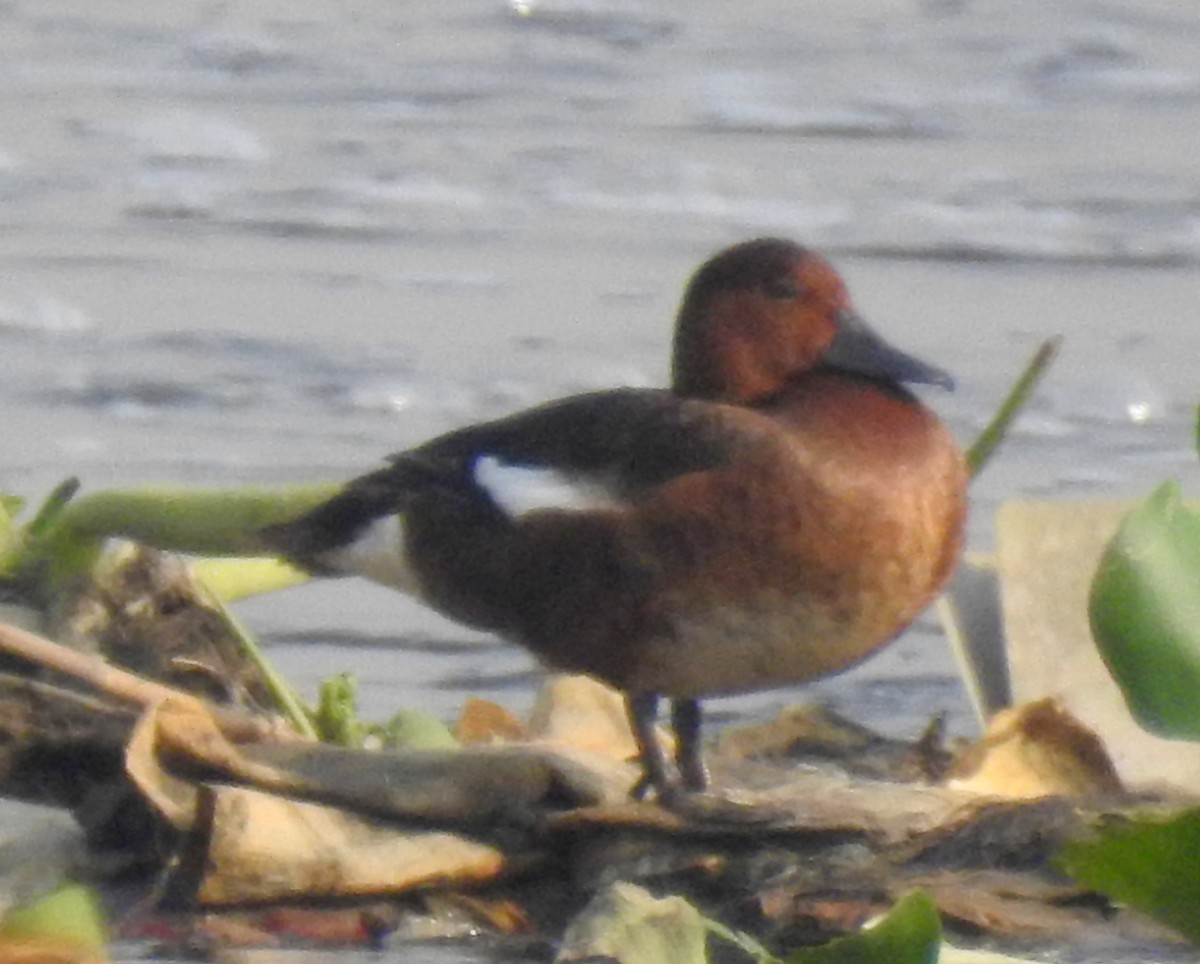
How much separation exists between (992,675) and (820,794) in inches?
24.2

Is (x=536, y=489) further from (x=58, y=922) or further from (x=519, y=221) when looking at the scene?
(x=519, y=221)

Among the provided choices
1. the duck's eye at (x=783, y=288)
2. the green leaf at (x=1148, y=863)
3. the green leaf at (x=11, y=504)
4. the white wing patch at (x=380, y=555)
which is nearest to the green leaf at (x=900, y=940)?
the green leaf at (x=1148, y=863)

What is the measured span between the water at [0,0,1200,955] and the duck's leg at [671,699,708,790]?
548mm

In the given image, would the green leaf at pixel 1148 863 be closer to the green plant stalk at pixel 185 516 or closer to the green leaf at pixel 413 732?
the green leaf at pixel 413 732

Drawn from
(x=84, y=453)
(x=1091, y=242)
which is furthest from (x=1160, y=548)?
(x=1091, y=242)

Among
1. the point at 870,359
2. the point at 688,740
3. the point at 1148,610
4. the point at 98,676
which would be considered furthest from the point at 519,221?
the point at 1148,610

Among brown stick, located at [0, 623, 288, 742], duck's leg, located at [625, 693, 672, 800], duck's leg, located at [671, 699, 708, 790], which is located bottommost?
duck's leg, located at [671, 699, 708, 790]

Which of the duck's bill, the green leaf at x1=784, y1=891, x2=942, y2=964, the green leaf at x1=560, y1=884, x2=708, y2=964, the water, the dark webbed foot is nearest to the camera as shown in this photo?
the green leaf at x1=784, y1=891, x2=942, y2=964

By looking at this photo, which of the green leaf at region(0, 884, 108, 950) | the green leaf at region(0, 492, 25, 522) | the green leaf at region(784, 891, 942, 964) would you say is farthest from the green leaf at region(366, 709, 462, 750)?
the green leaf at region(0, 884, 108, 950)

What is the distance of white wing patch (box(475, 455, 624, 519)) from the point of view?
3477 mm

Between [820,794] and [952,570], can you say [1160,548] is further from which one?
[952,570]

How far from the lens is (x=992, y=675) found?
11.7 feet

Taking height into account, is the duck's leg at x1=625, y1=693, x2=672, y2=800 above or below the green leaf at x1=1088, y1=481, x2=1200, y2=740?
below

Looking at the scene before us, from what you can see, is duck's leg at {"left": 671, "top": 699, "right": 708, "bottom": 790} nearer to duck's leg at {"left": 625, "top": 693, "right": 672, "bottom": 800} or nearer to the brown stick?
duck's leg at {"left": 625, "top": 693, "right": 672, "bottom": 800}
